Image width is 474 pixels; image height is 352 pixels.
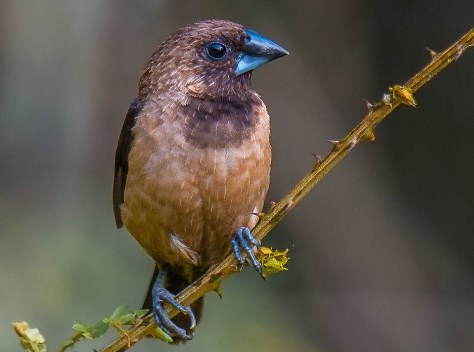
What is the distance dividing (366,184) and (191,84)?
4.05 metres

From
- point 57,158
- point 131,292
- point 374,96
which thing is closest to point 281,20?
point 374,96

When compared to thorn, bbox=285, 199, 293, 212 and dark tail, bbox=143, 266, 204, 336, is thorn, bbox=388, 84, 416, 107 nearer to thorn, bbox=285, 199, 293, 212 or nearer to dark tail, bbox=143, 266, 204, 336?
thorn, bbox=285, 199, 293, 212

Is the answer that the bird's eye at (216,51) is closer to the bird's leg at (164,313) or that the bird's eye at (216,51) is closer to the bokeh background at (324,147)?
the bird's leg at (164,313)

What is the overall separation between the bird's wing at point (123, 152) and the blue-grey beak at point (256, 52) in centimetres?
43

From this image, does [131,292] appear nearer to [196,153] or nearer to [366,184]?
[366,184]

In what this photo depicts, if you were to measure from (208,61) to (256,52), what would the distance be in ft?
0.69

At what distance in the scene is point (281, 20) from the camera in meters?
8.04

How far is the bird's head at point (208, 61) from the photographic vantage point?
3834mm

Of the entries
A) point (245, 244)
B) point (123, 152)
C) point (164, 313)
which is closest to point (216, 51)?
point (123, 152)

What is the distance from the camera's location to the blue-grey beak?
376cm

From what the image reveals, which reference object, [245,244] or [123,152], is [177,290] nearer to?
[123,152]

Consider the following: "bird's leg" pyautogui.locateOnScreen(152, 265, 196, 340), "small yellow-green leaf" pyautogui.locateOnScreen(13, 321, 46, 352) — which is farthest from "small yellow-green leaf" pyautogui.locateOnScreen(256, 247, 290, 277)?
"bird's leg" pyautogui.locateOnScreen(152, 265, 196, 340)

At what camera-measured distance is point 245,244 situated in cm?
→ 337

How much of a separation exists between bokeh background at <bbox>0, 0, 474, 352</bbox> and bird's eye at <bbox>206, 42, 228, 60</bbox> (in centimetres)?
319
